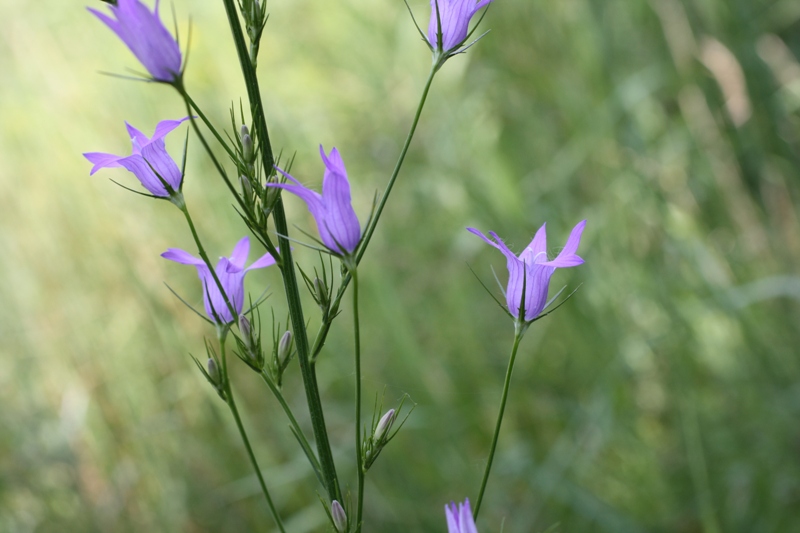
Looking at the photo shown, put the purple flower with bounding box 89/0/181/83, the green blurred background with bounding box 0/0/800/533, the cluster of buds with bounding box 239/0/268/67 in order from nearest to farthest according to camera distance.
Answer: the purple flower with bounding box 89/0/181/83
the cluster of buds with bounding box 239/0/268/67
the green blurred background with bounding box 0/0/800/533

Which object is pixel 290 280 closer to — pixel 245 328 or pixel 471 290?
pixel 245 328

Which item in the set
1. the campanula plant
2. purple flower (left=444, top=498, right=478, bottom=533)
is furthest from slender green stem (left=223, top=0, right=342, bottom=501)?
purple flower (left=444, top=498, right=478, bottom=533)

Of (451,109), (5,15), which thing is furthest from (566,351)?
(5,15)

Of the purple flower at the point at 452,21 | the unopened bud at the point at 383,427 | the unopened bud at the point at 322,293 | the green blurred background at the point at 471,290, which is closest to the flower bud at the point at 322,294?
the unopened bud at the point at 322,293

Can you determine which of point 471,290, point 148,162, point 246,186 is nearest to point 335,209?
point 246,186

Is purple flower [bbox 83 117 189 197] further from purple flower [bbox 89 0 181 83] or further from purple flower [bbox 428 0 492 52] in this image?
purple flower [bbox 428 0 492 52]

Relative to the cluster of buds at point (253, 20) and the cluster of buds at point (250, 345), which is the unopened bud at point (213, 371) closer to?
the cluster of buds at point (250, 345)
